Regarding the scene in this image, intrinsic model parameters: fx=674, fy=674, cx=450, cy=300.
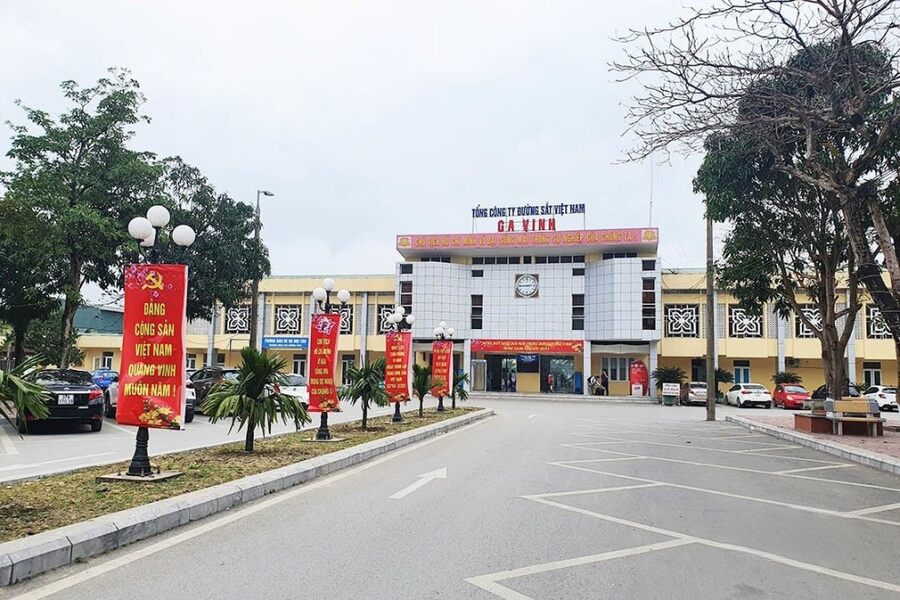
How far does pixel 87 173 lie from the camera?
18656mm

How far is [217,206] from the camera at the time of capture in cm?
2420

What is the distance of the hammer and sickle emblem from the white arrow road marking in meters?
3.86

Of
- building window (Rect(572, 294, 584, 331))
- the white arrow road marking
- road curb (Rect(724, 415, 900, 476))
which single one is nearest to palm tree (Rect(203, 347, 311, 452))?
the white arrow road marking

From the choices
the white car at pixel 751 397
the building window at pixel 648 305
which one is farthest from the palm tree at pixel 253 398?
the building window at pixel 648 305

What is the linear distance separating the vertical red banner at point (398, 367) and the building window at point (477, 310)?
99.6 feet

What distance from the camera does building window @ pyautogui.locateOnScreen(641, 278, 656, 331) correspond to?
4419cm

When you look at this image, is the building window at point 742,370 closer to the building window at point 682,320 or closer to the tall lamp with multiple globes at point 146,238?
the building window at point 682,320

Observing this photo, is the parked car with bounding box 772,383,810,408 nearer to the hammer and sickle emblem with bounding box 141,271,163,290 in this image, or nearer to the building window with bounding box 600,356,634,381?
the building window with bounding box 600,356,634,381

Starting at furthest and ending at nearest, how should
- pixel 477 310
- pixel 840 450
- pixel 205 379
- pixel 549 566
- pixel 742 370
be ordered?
pixel 477 310
pixel 742 370
pixel 205 379
pixel 840 450
pixel 549 566

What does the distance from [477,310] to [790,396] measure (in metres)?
21.0

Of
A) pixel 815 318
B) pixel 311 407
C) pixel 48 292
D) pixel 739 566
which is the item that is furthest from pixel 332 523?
pixel 815 318

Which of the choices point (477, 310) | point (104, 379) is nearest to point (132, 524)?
point (104, 379)

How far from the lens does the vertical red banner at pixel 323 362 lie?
43.3 ft

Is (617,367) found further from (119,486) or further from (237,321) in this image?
(119,486)
